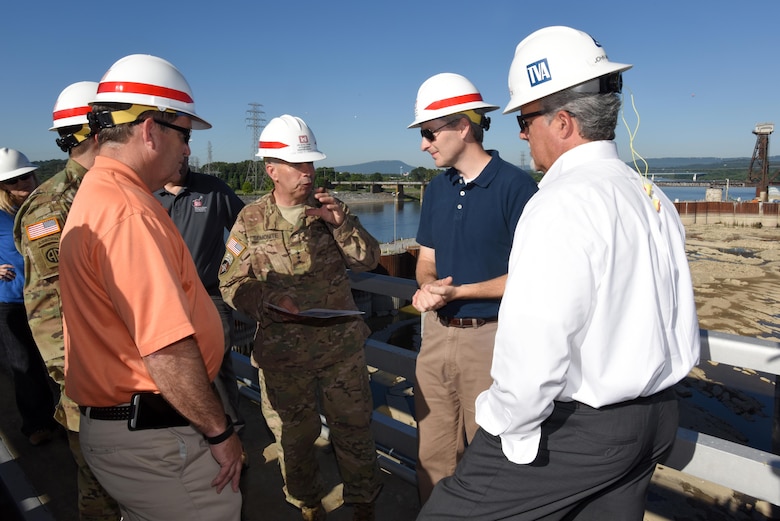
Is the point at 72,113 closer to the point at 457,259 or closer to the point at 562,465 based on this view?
the point at 457,259

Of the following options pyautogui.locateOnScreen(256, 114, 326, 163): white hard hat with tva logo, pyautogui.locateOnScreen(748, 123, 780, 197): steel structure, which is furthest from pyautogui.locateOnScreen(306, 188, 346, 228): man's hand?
Answer: pyautogui.locateOnScreen(748, 123, 780, 197): steel structure

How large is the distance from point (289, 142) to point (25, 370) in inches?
112

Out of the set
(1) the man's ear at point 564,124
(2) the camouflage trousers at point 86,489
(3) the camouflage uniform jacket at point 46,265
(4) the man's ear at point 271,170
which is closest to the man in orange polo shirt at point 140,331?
(2) the camouflage trousers at point 86,489

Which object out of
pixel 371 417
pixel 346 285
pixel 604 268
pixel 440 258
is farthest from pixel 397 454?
pixel 604 268

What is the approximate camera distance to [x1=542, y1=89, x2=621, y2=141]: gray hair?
151 cm

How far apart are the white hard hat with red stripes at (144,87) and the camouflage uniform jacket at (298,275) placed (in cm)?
103

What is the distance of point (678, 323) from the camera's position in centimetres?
145

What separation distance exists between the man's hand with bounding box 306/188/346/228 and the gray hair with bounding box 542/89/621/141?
1412 millimetres

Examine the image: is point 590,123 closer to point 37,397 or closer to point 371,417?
point 371,417

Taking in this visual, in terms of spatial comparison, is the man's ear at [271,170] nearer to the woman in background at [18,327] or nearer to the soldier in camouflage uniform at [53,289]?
the soldier in camouflage uniform at [53,289]

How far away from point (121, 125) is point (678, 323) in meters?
1.91

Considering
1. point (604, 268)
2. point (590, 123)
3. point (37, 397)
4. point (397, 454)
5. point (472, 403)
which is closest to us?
point (604, 268)

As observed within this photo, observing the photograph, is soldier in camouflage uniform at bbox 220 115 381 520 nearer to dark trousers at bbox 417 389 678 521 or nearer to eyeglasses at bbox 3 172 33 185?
dark trousers at bbox 417 389 678 521

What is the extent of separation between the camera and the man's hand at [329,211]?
2.66m
